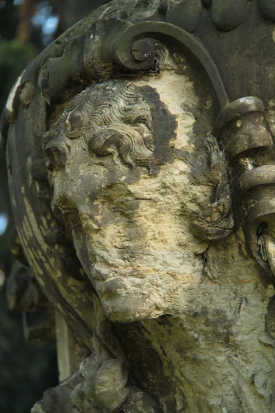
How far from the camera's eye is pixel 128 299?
1.54 m

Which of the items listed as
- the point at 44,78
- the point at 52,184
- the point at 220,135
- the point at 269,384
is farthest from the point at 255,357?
the point at 44,78

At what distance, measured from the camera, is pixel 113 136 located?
5.13 feet

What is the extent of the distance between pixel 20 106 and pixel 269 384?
90cm

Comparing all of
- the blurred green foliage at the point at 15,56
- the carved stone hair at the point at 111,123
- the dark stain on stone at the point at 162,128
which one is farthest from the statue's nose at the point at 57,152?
the blurred green foliage at the point at 15,56

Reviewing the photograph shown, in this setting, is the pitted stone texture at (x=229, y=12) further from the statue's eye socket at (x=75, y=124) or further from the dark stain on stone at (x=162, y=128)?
the statue's eye socket at (x=75, y=124)

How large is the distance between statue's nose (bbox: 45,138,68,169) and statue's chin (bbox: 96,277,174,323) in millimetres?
269

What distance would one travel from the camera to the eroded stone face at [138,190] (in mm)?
1570

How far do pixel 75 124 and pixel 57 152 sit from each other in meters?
0.07

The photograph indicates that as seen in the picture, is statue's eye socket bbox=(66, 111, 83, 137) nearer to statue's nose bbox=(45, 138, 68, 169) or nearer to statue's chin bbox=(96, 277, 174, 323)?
statue's nose bbox=(45, 138, 68, 169)

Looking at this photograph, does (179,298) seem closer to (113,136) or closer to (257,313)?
(257,313)

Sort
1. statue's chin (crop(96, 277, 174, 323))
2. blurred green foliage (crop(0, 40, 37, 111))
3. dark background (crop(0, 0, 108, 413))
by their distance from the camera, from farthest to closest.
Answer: dark background (crop(0, 0, 108, 413)) < blurred green foliage (crop(0, 40, 37, 111)) < statue's chin (crop(96, 277, 174, 323))

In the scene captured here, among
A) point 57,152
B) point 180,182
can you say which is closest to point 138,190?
point 180,182

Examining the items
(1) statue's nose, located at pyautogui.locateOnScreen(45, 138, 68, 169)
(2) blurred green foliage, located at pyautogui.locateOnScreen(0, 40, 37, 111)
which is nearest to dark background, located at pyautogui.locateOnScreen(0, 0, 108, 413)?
(2) blurred green foliage, located at pyautogui.locateOnScreen(0, 40, 37, 111)

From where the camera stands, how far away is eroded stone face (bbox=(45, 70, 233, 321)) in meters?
1.57
